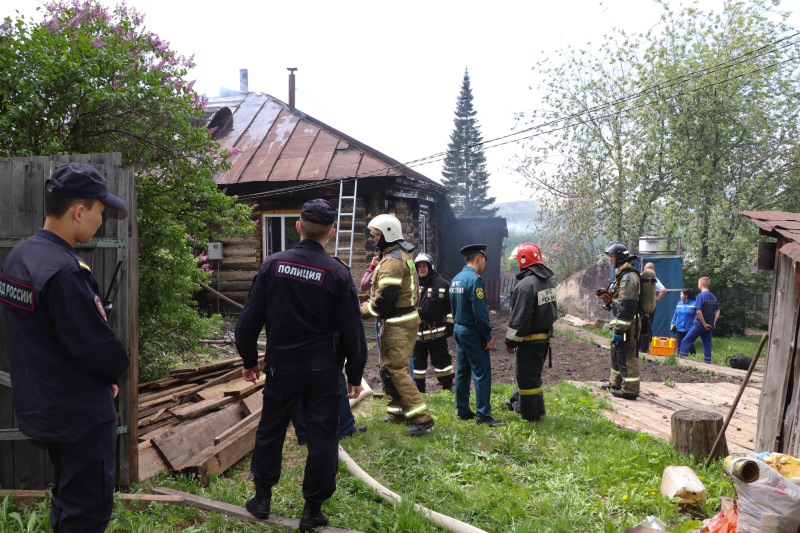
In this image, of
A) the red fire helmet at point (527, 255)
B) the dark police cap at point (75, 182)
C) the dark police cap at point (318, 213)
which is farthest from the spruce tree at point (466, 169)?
the dark police cap at point (75, 182)

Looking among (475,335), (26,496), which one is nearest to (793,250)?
(475,335)

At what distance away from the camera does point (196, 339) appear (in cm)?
697

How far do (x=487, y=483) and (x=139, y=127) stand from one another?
213 inches

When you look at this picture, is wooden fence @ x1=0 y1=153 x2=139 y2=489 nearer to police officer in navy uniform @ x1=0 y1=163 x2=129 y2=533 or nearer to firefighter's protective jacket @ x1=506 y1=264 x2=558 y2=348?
police officer in navy uniform @ x1=0 y1=163 x2=129 y2=533

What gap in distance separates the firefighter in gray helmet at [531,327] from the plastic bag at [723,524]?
275 cm

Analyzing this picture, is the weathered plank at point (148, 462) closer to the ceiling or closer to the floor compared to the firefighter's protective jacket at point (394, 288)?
closer to the floor

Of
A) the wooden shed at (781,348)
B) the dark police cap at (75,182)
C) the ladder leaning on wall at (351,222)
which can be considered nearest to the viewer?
the dark police cap at (75,182)

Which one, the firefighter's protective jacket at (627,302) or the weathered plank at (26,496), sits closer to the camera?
the weathered plank at (26,496)

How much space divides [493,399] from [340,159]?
904 centimetres

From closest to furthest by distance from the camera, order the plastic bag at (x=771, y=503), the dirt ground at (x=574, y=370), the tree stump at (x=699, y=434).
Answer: the plastic bag at (x=771, y=503), the tree stump at (x=699, y=434), the dirt ground at (x=574, y=370)

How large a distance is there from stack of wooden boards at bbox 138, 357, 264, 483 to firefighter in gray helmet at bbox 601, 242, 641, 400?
16.5 feet

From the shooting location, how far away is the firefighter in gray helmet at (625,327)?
7336 millimetres

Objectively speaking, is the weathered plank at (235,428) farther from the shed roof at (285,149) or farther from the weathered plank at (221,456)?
the shed roof at (285,149)

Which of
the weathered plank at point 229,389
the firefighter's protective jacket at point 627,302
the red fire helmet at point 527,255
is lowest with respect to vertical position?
the weathered plank at point 229,389
